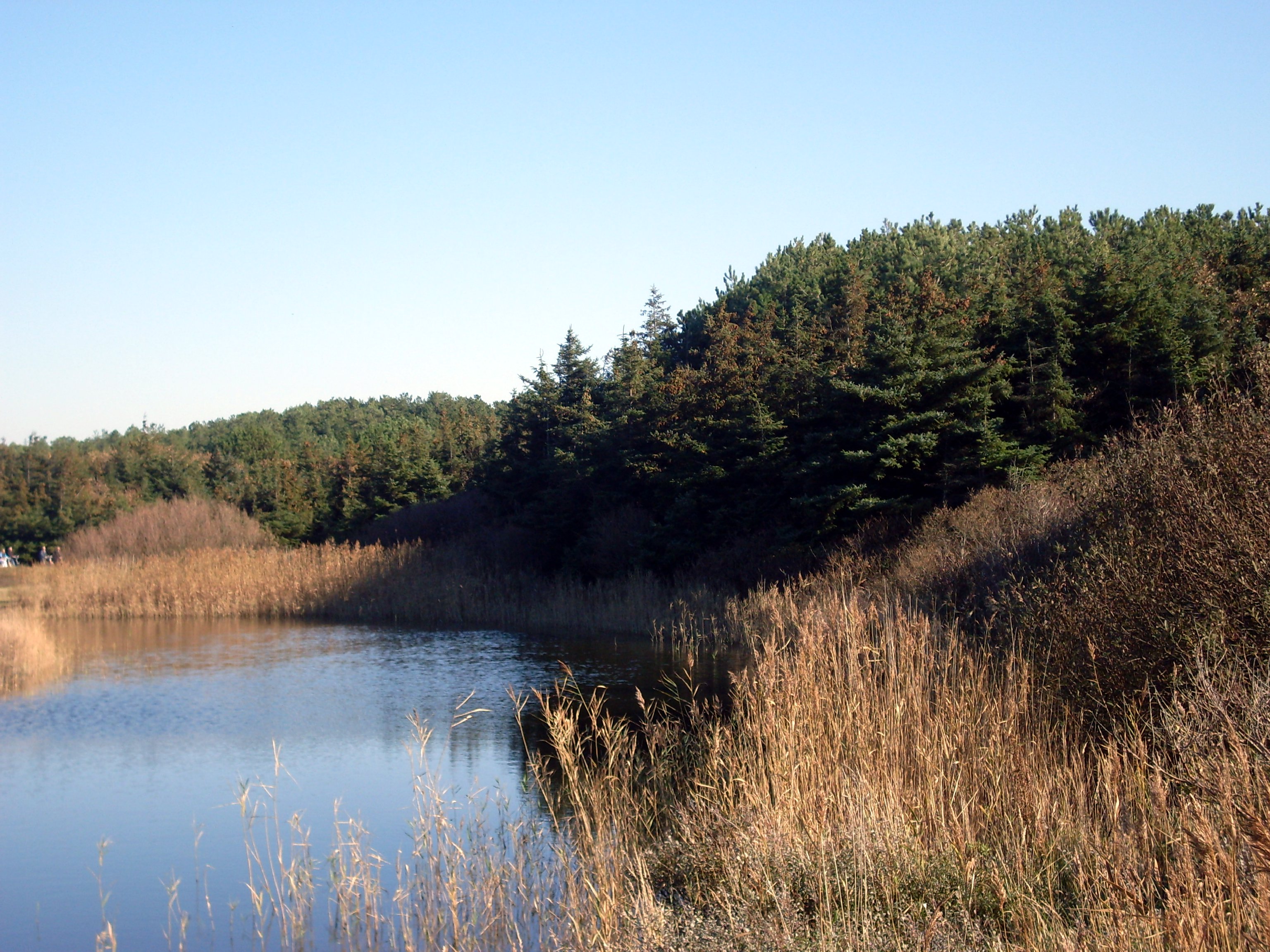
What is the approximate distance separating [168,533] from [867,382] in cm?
2687

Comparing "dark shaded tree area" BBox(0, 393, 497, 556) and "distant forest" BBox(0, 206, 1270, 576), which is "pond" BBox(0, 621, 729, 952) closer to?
"distant forest" BBox(0, 206, 1270, 576)

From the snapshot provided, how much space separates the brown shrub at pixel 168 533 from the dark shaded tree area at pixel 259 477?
755 centimetres

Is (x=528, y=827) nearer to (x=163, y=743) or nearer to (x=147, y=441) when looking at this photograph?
(x=163, y=743)

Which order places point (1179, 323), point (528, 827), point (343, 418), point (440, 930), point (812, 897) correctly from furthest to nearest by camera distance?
point (343, 418) < point (1179, 323) < point (528, 827) < point (440, 930) < point (812, 897)

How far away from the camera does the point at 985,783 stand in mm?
5746

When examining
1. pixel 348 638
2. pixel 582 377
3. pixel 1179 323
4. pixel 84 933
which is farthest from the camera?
pixel 582 377

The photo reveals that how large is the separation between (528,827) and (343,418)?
9879 centimetres

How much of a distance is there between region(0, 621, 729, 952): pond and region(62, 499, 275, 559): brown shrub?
1238 centimetres

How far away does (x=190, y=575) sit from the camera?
27.4 metres

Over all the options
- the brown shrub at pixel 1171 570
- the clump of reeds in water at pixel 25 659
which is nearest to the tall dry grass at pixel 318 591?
the clump of reeds in water at pixel 25 659

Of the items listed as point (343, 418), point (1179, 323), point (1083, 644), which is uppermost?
point (343, 418)

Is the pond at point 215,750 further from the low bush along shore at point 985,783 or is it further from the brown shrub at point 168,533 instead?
the brown shrub at point 168,533

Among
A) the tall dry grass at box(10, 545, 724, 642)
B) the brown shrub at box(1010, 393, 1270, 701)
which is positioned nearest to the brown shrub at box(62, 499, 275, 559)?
the tall dry grass at box(10, 545, 724, 642)

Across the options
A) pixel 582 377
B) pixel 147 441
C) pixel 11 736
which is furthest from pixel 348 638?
pixel 147 441
